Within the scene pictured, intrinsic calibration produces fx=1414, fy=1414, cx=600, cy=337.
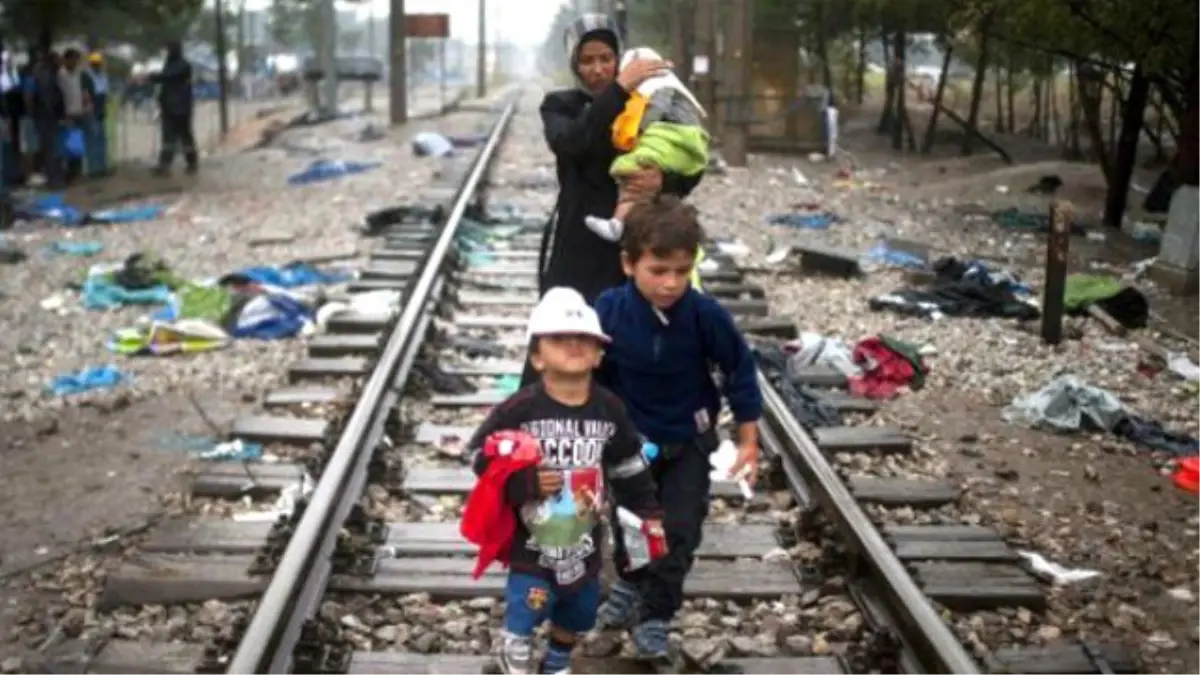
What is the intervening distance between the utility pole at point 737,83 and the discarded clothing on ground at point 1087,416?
14809 millimetres

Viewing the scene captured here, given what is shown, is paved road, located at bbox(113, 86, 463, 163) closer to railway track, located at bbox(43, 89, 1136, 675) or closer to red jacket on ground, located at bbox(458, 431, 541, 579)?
railway track, located at bbox(43, 89, 1136, 675)

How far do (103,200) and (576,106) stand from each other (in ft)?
46.8

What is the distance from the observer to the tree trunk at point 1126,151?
1579 centimetres

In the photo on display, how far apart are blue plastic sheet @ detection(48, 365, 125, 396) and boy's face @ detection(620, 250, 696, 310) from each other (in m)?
4.88

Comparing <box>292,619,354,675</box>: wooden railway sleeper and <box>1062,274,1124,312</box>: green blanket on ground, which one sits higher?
<box>1062,274,1124,312</box>: green blanket on ground

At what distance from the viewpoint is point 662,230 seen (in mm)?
4031

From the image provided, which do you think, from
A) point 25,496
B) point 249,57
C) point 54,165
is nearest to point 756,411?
point 25,496

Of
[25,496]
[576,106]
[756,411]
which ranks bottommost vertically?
[25,496]

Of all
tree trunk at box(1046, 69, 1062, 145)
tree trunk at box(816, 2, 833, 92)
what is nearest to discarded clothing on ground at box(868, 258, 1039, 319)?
tree trunk at box(1046, 69, 1062, 145)

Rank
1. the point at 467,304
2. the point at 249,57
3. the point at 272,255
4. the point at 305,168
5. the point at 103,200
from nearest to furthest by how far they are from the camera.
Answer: the point at 467,304 < the point at 272,255 < the point at 103,200 < the point at 305,168 < the point at 249,57

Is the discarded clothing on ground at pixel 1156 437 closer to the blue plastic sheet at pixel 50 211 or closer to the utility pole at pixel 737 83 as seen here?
the blue plastic sheet at pixel 50 211

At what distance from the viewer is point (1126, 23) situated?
14.4m

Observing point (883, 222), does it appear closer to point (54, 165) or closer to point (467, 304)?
point (467, 304)

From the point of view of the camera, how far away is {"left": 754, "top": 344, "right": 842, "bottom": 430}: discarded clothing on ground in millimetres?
7148
